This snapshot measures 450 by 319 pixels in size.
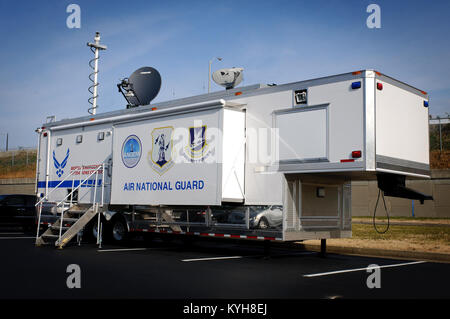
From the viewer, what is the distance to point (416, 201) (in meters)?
29.1

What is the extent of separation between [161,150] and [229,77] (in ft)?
8.14

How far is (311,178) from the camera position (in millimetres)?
11070

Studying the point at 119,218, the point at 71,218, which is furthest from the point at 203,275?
the point at 71,218

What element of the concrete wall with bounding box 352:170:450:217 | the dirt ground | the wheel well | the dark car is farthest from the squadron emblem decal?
the concrete wall with bounding box 352:170:450:217

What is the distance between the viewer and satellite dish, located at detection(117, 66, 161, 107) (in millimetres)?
15328

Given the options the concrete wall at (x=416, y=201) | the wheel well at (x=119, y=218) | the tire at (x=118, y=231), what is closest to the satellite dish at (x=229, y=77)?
the wheel well at (x=119, y=218)

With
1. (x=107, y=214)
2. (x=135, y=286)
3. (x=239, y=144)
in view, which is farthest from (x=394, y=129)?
(x=107, y=214)

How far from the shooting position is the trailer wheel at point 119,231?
13.9m

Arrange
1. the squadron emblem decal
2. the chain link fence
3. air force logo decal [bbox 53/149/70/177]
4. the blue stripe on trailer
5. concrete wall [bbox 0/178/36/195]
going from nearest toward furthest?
1. the squadron emblem decal
2. the blue stripe on trailer
3. air force logo decal [bbox 53/149/70/177]
4. the chain link fence
5. concrete wall [bbox 0/178/36/195]

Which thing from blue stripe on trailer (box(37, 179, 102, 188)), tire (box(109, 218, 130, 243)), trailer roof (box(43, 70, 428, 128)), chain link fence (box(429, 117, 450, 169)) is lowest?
tire (box(109, 218, 130, 243))

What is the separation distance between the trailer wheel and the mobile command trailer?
6 cm

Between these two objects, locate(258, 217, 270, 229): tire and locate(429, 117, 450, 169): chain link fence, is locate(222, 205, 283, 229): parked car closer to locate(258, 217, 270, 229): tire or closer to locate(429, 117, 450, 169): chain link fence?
locate(258, 217, 270, 229): tire

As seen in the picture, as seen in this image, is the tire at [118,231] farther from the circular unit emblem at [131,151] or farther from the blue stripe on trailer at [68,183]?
the circular unit emblem at [131,151]
